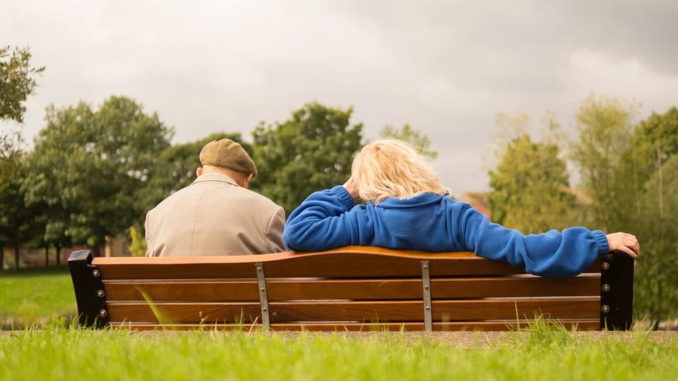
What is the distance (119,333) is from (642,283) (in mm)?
28885

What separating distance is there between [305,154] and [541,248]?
43801 millimetres

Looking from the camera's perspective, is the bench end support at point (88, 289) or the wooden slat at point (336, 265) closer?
the wooden slat at point (336, 265)

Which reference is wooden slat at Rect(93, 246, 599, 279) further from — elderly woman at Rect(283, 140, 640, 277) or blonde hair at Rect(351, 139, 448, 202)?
blonde hair at Rect(351, 139, 448, 202)

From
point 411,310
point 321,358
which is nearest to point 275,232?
point 411,310

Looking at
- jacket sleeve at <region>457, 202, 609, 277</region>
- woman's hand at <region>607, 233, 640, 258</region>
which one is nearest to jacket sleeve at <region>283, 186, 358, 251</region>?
jacket sleeve at <region>457, 202, 609, 277</region>

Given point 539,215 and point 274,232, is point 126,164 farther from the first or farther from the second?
point 274,232

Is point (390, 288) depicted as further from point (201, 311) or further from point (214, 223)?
point (214, 223)

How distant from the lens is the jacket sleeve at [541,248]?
472cm

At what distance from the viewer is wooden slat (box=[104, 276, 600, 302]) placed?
489cm

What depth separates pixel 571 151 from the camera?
34.6m

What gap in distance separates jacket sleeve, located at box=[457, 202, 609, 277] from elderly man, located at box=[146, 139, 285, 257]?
5.59 feet

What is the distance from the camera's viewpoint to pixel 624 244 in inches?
188

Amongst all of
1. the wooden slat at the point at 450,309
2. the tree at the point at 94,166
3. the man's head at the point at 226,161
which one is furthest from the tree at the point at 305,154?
the wooden slat at the point at 450,309

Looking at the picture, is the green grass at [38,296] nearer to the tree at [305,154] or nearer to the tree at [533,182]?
the tree at [305,154]
